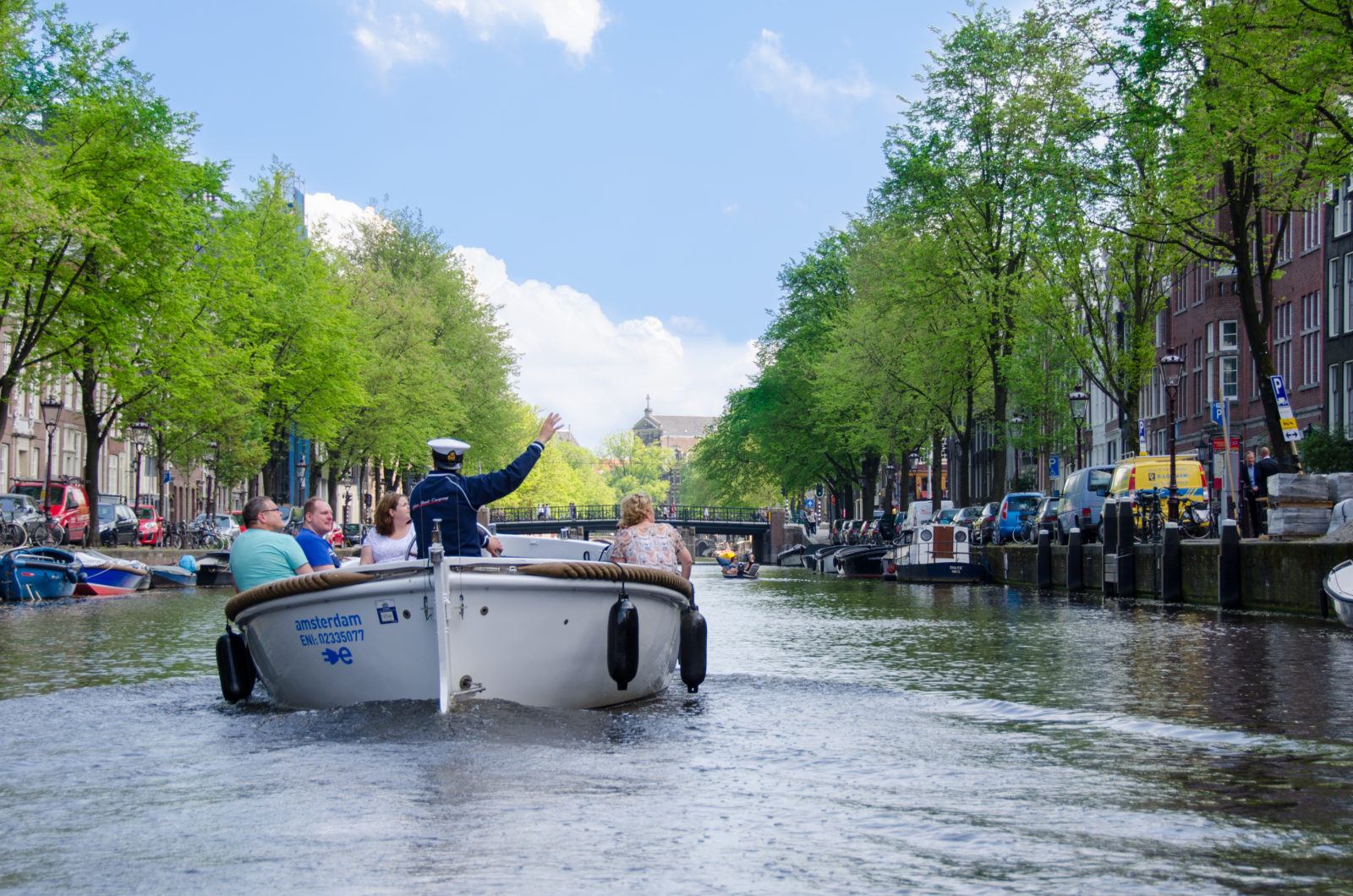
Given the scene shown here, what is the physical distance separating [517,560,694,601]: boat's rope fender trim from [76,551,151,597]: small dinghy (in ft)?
98.7

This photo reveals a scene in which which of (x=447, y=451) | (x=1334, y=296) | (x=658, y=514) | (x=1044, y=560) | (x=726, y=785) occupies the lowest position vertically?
(x=726, y=785)

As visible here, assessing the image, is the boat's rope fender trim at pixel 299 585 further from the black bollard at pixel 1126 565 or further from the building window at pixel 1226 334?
the building window at pixel 1226 334

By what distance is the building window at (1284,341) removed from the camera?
54.3m

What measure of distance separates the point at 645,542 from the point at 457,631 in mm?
3495

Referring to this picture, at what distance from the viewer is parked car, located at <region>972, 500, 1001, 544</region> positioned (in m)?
53.8

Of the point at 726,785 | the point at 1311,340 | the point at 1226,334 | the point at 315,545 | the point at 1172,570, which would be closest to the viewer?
the point at 726,785

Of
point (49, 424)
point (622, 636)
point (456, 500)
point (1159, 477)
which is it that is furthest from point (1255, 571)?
point (49, 424)

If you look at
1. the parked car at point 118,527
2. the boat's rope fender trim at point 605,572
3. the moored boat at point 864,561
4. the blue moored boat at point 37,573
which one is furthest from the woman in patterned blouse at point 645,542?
the moored boat at point 864,561

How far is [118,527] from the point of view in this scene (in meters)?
58.3

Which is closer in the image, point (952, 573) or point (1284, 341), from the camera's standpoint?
point (952, 573)

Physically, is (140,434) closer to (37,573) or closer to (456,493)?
(37,573)

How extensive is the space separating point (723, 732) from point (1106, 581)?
82.3ft

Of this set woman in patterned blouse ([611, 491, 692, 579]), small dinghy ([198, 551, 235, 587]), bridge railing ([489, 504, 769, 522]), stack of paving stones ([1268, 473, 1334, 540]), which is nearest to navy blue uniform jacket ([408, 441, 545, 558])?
woman in patterned blouse ([611, 491, 692, 579])

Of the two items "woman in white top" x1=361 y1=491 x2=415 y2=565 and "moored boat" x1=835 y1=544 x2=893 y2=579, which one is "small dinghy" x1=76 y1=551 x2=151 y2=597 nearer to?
"moored boat" x1=835 y1=544 x2=893 y2=579
